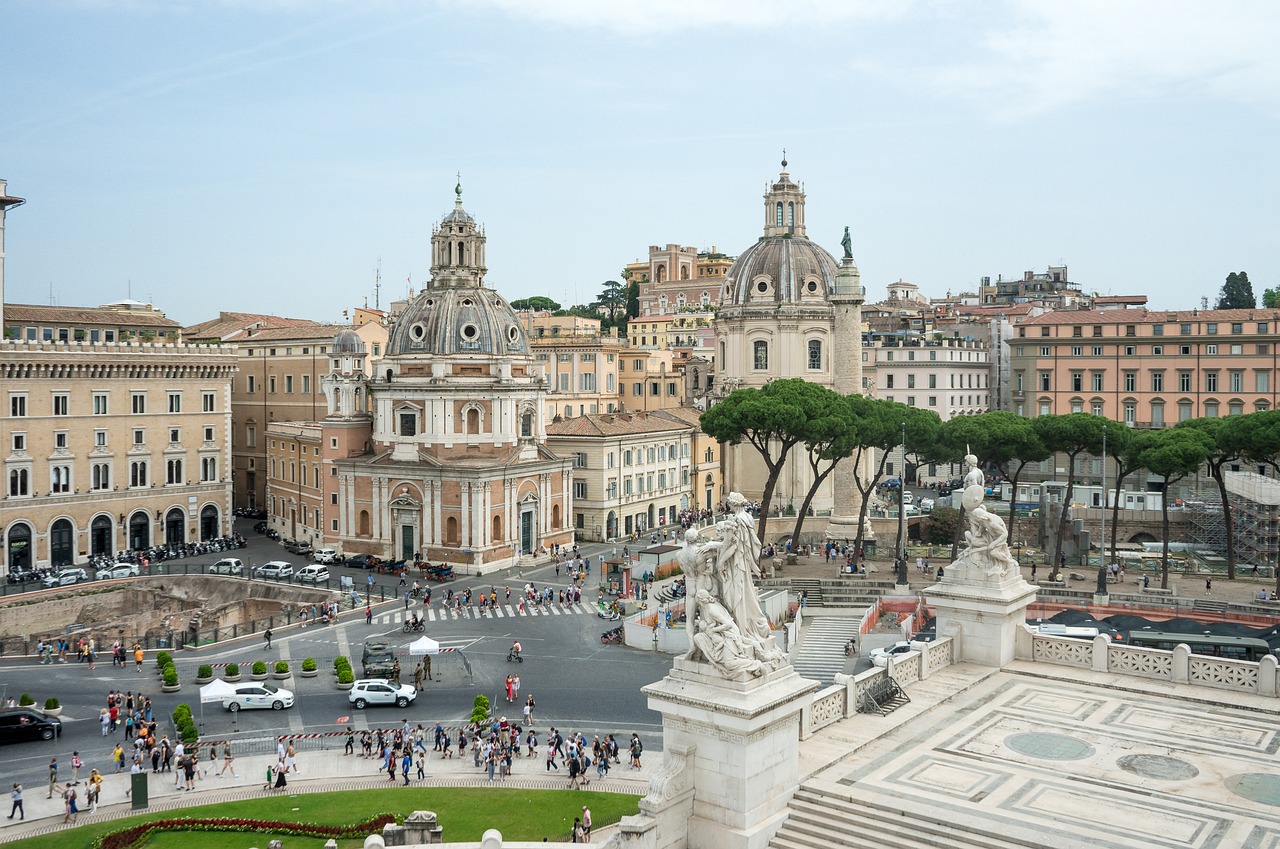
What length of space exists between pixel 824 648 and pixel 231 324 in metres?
62.5

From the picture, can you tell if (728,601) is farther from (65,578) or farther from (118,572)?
(118,572)

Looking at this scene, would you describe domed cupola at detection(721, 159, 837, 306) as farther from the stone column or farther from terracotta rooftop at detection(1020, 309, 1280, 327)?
terracotta rooftop at detection(1020, 309, 1280, 327)

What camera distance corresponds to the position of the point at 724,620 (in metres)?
14.4

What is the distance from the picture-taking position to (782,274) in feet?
244

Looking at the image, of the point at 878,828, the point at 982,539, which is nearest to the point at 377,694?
the point at 982,539

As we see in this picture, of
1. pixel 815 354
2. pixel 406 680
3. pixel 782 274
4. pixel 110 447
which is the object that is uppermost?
pixel 782 274

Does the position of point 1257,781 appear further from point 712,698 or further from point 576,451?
point 576,451

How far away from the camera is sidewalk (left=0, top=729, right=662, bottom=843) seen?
87.0 feet

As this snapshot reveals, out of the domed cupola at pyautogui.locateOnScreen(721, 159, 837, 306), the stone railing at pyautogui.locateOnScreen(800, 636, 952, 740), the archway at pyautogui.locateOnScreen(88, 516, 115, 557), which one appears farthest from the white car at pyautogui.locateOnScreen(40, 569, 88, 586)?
the stone railing at pyautogui.locateOnScreen(800, 636, 952, 740)

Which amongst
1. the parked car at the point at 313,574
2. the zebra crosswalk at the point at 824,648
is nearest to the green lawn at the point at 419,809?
the zebra crosswalk at the point at 824,648

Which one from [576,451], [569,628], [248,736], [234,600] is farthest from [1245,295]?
[248,736]

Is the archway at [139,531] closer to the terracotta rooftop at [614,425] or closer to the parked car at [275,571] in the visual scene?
the parked car at [275,571]

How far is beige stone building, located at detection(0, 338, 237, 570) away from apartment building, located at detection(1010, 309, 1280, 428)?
55.7 metres

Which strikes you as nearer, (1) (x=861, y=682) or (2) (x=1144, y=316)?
(1) (x=861, y=682)
